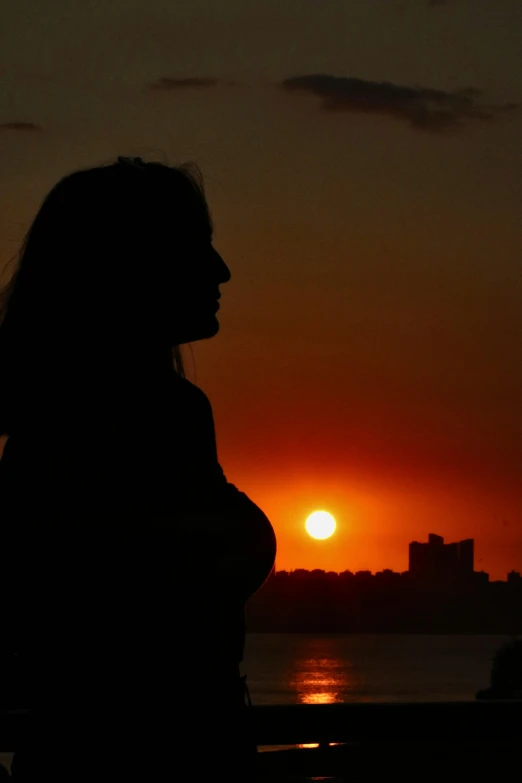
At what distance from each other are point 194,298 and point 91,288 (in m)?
0.12

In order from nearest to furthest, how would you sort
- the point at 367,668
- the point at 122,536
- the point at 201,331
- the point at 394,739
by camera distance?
the point at 122,536
the point at 201,331
the point at 394,739
the point at 367,668

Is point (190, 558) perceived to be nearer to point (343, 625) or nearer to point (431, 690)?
point (431, 690)

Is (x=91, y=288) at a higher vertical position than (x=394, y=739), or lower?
higher

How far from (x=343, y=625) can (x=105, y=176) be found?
149 metres

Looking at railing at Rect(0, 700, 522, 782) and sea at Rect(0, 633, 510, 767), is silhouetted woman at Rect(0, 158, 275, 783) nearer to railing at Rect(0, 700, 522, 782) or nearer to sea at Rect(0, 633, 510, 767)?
railing at Rect(0, 700, 522, 782)

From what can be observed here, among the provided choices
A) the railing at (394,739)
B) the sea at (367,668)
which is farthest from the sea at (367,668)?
the railing at (394,739)

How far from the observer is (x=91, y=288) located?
1.32m

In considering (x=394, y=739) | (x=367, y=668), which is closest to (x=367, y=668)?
(x=367, y=668)

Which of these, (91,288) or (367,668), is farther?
(367,668)

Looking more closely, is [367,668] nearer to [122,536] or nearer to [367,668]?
[367,668]

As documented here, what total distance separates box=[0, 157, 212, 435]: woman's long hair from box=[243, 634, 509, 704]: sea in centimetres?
4798

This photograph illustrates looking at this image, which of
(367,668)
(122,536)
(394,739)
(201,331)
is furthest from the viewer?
(367,668)

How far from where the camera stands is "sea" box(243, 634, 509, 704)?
79.2 metres

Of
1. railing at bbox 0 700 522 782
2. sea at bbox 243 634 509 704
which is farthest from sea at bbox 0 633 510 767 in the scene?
railing at bbox 0 700 522 782
